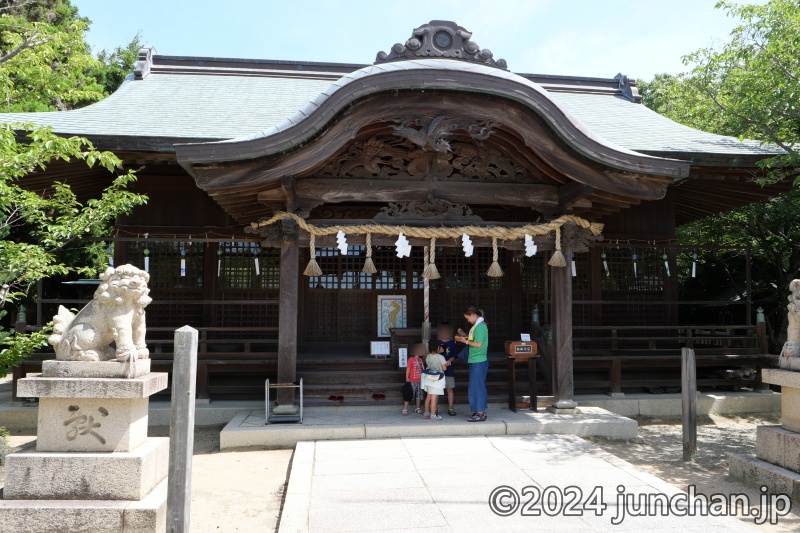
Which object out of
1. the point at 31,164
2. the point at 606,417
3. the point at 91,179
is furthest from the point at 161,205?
the point at 606,417

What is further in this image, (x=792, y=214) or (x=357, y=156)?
(x=792, y=214)

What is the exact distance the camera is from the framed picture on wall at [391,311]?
11.2 metres

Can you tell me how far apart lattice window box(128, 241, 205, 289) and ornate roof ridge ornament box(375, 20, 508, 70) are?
17.6ft

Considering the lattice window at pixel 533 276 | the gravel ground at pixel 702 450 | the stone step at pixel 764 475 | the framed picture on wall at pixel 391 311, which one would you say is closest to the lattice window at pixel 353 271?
the framed picture on wall at pixel 391 311

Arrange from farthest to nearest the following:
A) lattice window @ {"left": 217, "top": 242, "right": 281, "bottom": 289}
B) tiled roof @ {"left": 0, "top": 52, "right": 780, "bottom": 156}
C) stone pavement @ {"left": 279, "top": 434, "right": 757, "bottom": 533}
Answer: lattice window @ {"left": 217, "top": 242, "right": 281, "bottom": 289} → tiled roof @ {"left": 0, "top": 52, "right": 780, "bottom": 156} → stone pavement @ {"left": 279, "top": 434, "right": 757, "bottom": 533}

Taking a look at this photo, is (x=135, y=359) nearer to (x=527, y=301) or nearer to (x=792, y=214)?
(x=527, y=301)


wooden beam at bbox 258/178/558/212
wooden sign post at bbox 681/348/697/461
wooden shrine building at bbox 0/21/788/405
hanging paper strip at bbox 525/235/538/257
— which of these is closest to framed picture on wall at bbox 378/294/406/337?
wooden shrine building at bbox 0/21/788/405

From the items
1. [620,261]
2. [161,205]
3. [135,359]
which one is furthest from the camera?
[620,261]

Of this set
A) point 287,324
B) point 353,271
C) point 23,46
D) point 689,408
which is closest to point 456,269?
point 353,271

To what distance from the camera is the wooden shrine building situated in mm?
7422

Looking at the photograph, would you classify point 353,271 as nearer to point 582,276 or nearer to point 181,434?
point 582,276

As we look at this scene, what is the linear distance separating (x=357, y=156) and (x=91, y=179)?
17.6 ft

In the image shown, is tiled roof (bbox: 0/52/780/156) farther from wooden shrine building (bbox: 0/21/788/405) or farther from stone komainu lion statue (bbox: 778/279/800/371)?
stone komainu lion statue (bbox: 778/279/800/371)

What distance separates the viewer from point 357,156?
318 inches
